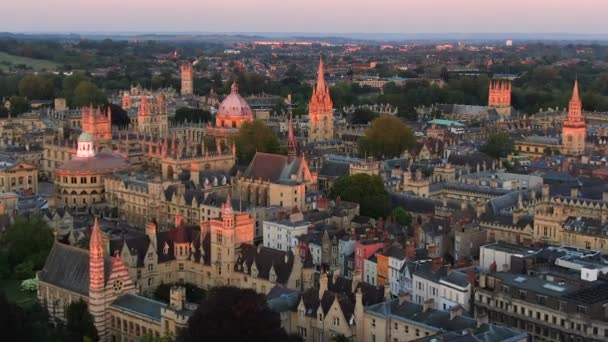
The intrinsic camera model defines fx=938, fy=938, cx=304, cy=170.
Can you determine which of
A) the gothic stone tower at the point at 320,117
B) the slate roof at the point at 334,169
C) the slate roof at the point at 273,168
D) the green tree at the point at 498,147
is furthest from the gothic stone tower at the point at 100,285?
the gothic stone tower at the point at 320,117

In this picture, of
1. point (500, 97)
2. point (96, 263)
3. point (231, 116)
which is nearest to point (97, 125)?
point (231, 116)

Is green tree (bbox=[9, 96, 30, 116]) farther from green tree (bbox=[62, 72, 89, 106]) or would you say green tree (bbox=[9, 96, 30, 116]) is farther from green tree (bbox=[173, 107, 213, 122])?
green tree (bbox=[173, 107, 213, 122])

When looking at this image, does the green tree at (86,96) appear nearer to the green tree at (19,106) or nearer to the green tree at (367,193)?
the green tree at (19,106)

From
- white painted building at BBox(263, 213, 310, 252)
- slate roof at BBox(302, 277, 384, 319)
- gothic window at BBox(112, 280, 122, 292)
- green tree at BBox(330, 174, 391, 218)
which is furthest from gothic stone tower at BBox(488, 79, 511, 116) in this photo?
gothic window at BBox(112, 280, 122, 292)

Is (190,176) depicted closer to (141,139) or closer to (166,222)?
(166,222)

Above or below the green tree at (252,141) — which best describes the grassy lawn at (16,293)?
below

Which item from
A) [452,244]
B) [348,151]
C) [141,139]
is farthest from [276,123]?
[452,244]
